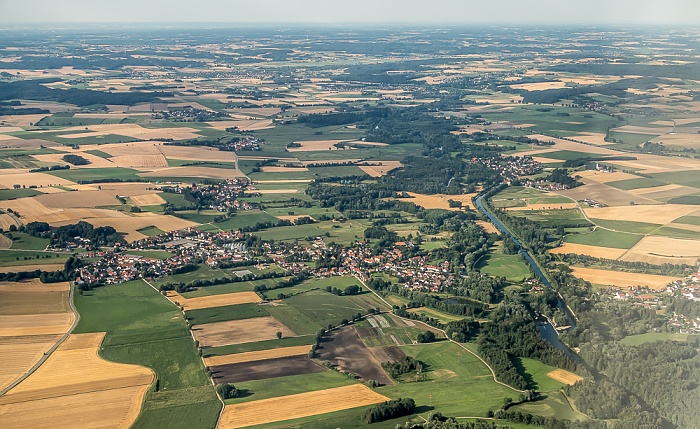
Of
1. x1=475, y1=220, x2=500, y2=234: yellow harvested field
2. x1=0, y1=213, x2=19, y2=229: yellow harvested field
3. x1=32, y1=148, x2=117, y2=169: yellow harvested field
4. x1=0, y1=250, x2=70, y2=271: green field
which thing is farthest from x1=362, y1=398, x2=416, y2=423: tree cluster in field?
x1=32, y1=148, x2=117, y2=169: yellow harvested field

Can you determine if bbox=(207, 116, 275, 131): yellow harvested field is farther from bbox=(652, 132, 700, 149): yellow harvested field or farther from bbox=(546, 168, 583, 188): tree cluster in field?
bbox=(652, 132, 700, 149): yellow harvested field

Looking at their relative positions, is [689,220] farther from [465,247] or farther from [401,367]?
[401,367]

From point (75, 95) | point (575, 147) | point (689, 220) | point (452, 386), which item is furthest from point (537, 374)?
point (75, 95)

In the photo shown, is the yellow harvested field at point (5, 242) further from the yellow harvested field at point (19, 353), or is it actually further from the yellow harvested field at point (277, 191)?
the yellow harvested field at point (277, 191)

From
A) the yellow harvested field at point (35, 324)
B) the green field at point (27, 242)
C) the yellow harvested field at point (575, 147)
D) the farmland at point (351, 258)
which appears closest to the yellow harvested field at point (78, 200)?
the farmland at point (351, 258)

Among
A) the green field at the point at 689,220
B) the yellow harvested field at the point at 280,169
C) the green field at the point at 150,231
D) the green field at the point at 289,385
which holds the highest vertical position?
the green field at the point at 689,220

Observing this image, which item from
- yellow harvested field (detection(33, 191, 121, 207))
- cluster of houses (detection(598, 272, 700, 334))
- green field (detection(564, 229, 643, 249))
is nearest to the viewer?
cluster of houses (detection(598, 272, 700, 334))
